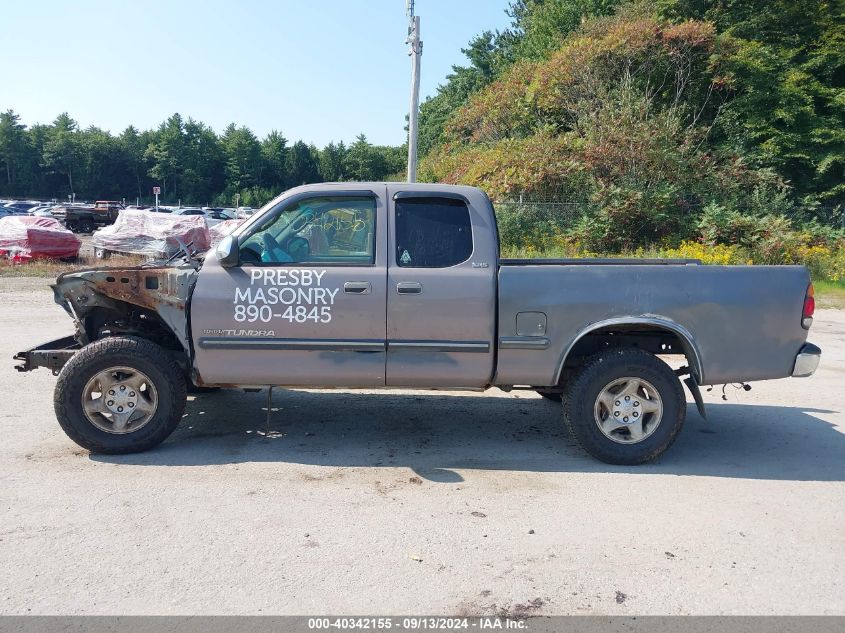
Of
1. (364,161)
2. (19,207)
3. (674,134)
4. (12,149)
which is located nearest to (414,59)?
(674,134)

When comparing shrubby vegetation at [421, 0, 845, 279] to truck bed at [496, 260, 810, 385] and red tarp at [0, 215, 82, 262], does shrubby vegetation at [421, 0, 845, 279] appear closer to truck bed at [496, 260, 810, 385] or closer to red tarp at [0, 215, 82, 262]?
red tarp at [0, 215, 82, 262]

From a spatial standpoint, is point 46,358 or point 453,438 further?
point 453,438

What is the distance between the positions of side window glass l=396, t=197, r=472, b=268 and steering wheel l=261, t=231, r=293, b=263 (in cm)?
87

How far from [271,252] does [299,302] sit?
47 cm

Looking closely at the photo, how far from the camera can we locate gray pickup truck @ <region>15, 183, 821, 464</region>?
5.16 m

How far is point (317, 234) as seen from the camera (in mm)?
5340

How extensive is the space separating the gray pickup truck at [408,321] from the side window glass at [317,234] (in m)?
0.01

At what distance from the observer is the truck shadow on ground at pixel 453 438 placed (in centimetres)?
527

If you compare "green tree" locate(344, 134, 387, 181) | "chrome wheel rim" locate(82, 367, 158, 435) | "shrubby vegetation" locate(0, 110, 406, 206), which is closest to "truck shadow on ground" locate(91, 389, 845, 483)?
"chrome wheel rim" locate(82, 367, 158, 435)

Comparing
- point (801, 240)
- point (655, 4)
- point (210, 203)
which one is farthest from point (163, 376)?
point (210, 203)

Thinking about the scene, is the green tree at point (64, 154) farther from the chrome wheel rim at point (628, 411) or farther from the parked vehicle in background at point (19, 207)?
the chrome wheel rim at point (628, 411)

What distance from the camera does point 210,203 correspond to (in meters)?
88.7

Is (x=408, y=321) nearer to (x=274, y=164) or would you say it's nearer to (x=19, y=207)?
(x=19, y=207)

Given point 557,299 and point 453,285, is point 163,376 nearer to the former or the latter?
point 453,285
